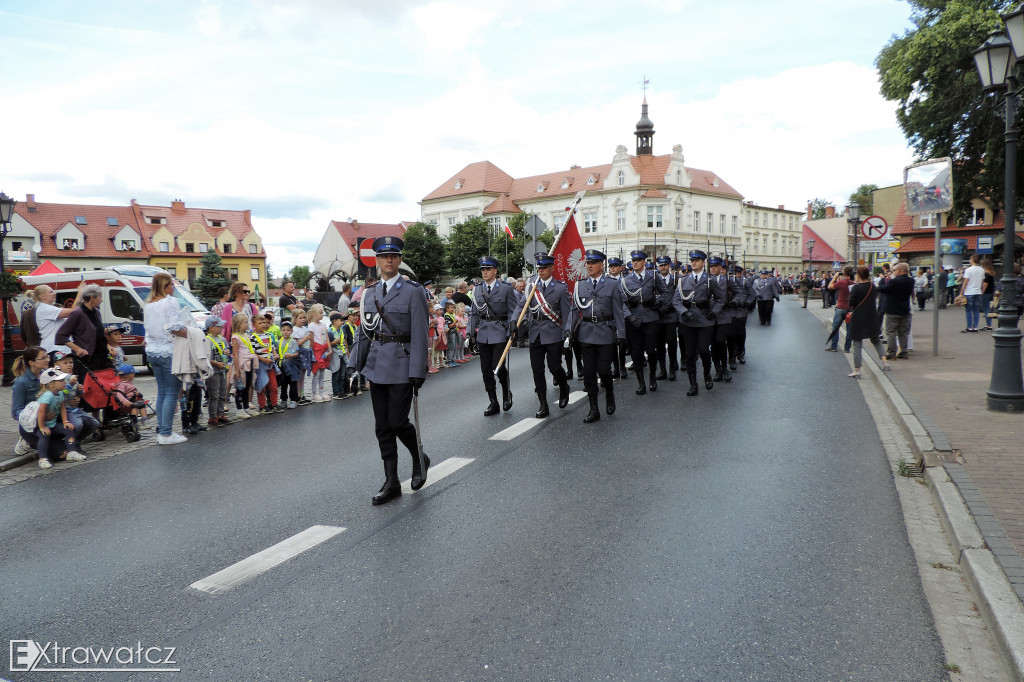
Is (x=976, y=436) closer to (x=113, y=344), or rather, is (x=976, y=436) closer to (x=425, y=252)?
(x=113, y=344)

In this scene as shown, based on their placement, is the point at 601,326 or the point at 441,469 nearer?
the point at 441,469

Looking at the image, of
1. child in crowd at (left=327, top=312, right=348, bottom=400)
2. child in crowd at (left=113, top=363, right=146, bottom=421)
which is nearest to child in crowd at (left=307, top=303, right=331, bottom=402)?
child in crowd at (left=327, top=312, right=348, bottom=400)

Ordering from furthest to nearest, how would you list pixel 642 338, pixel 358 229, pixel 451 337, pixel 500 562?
1. pixel 358 229
2. pixel 451 337
3. pixel 642 338
4. pixel 500 562

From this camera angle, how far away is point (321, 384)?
434 inches

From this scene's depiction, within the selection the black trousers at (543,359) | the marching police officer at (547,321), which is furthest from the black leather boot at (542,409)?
the black trousers at (543,359)

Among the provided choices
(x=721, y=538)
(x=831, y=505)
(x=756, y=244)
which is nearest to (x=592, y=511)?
(x=721, y=538)

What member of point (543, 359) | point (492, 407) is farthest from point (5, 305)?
point (543, 359)

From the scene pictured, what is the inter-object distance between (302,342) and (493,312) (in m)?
3.18

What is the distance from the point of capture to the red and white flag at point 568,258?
10.2 metres

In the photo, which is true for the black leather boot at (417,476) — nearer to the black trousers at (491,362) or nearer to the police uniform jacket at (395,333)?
the police uniform jacket at (395,333)

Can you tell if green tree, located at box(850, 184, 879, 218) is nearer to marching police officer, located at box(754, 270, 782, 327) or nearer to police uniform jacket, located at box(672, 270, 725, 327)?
marching police officer, located at box(754, 270, 782, 327)

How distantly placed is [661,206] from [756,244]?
943 inches

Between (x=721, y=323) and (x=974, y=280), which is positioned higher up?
(x=974, y=280)

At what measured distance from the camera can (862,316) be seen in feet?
39.0
